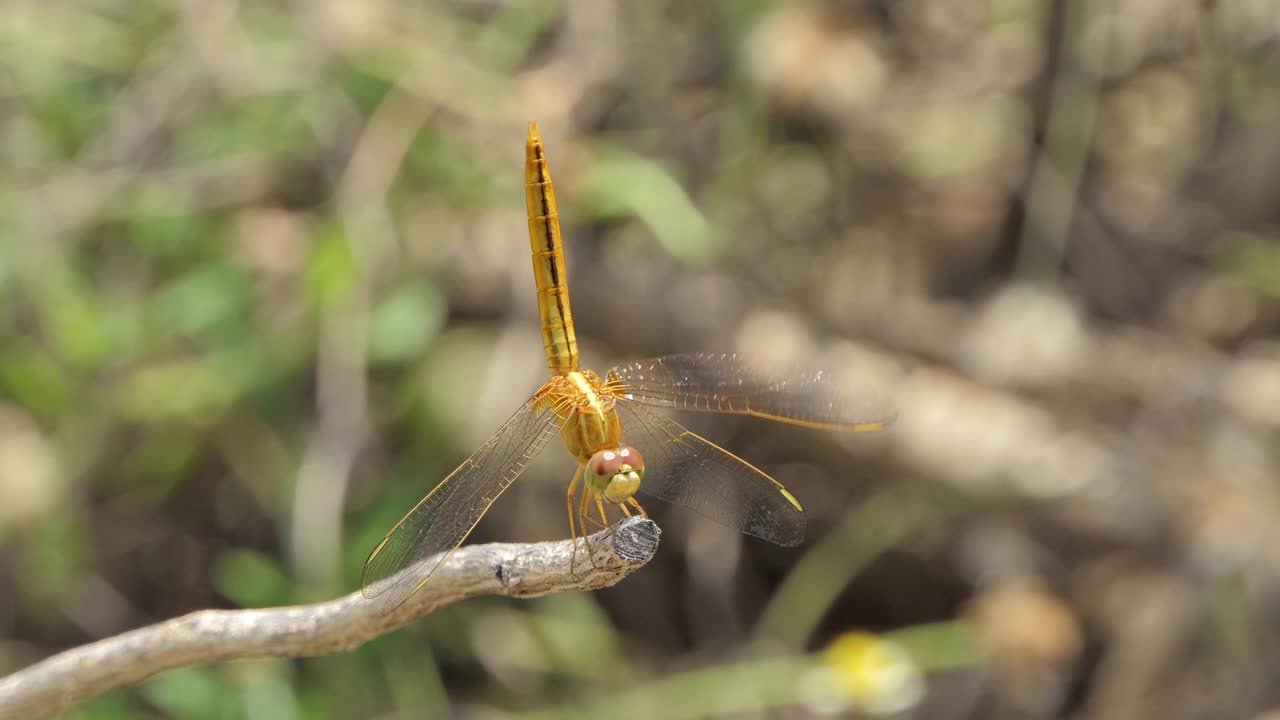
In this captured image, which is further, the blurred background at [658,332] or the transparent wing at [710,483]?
the blurred background at [658,332]

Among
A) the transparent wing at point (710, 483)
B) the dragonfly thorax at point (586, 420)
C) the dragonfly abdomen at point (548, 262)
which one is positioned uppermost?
the dragonfly abdomen at point (548, 262)

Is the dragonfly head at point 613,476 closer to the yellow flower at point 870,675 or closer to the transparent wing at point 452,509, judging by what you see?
the transparent wing at point 452,509

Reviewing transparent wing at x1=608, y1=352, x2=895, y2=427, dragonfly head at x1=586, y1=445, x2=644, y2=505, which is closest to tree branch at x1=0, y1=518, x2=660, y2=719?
dragonfly head at x1=586, y1=445, x2=644, y2=505

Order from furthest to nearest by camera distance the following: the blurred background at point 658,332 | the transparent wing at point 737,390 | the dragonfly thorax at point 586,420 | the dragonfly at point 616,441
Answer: the blurred background at point 658,332, the transparent wing at point 737,390, the dragonfly thorax at point 586,420, the dragonfly at point 616,441

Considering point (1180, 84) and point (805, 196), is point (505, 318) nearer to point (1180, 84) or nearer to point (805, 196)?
point (805, 196)

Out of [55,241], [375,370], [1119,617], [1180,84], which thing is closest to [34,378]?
[55,241]

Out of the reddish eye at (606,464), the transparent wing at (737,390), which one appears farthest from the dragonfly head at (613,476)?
the transparent wing at (737,390)
